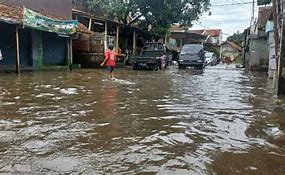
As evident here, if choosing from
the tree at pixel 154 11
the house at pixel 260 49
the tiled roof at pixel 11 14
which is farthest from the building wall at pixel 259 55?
the tiled roof at pixel 11 14

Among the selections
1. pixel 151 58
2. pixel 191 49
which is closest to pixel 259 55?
pixel 191 49

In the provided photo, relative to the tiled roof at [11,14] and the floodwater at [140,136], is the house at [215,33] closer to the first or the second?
the tiled roof at [11,14]

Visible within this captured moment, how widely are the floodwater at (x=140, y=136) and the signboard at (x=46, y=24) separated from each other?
960 cm

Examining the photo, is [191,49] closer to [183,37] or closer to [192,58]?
[192,58]

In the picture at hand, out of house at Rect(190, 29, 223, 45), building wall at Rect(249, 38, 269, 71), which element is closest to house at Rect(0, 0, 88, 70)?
building wall at Rect(249, 38, 269, 71)

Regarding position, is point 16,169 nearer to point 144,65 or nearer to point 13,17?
point 13,17

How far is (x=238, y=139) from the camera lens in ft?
17.3

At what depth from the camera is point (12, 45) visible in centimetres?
1970

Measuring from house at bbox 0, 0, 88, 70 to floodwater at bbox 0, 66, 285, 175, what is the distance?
378 inches

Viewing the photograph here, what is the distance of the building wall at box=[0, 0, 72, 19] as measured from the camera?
69.2 feet

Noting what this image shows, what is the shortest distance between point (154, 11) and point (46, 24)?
12274mm

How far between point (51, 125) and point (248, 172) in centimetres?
345

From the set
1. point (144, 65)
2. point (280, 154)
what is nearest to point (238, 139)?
point (280, 154)

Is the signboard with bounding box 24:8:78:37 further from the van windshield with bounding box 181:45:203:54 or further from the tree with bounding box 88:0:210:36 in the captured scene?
the van windshield with bounding box 181:45:203:54
